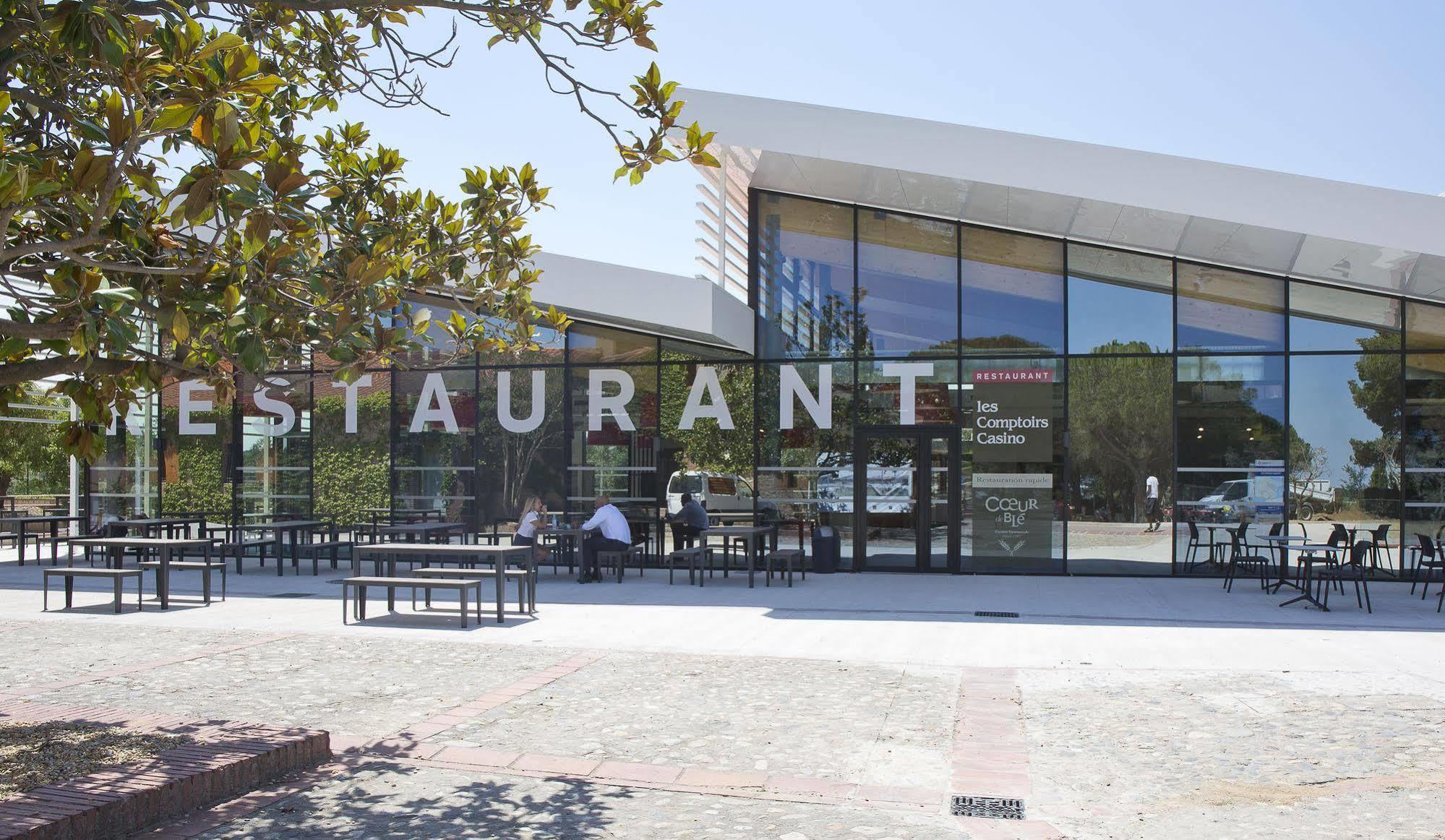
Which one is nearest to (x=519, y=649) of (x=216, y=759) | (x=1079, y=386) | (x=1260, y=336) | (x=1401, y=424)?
(x=216, y=759)

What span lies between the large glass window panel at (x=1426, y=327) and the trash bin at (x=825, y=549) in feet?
26.9

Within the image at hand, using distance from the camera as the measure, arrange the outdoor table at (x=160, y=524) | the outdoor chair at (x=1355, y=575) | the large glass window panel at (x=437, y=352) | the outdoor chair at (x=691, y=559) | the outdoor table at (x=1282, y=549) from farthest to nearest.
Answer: the large glass window panel at (x=437, y=352) < the outdoor table at (x=160, y=524) < the outdoor chair at (x=691, y=559) < the outdoor table at (x=1282, y=549) < the outdoor chair at (x=1355, y=575)

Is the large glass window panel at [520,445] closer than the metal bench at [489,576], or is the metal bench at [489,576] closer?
the metal bench at [489,576]

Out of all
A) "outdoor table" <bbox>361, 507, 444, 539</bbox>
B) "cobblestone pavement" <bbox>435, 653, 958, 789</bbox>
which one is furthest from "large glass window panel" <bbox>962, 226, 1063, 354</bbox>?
"outdoor table" <bbox>361, 507, 444, 539</bbox>

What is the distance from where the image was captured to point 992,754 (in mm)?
6277

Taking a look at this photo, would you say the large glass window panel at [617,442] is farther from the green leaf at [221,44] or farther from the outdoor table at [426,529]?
the green leaf at [221,44]

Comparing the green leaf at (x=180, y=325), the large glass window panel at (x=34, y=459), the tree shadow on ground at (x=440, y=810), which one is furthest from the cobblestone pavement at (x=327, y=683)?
the large glass window panel at (x=34, y=459)

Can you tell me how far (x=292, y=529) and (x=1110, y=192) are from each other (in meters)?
12.4

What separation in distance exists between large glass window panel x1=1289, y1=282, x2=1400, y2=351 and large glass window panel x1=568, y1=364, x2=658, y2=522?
29.6 feet

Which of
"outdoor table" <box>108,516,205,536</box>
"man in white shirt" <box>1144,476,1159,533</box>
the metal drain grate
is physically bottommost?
the metal drain grate

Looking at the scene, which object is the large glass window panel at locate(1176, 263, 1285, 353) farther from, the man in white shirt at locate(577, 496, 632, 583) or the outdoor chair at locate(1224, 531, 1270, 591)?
the man in white shirt at locate(577, 496, 632, 583)

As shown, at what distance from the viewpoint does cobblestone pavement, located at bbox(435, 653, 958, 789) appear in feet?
20.2

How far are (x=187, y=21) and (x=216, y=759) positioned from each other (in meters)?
3.41

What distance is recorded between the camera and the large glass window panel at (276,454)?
63.1 feet
